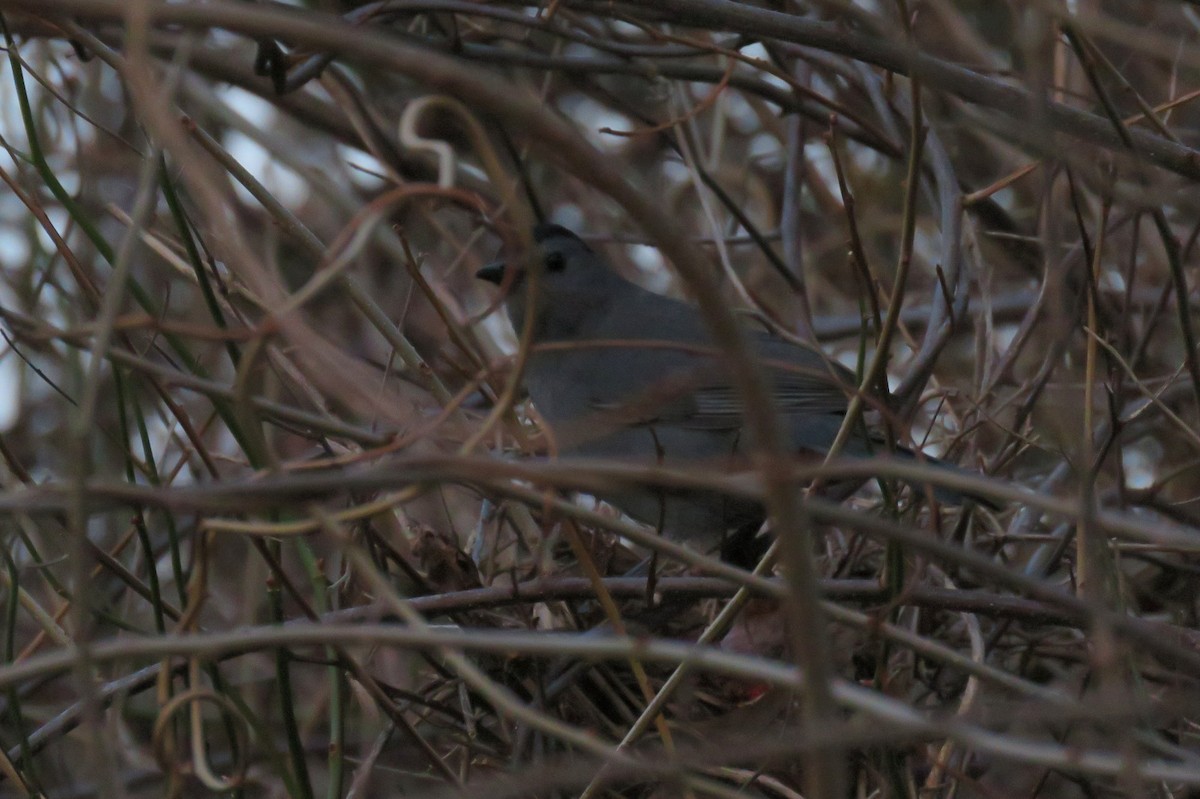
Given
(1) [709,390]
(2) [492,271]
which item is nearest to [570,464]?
(1) [709,390]

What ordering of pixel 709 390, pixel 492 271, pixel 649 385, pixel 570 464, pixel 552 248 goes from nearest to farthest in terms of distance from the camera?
pixel 570 464 → pixel 649 385 → pixel 709 390 → pixel 492 271 → pixel 552 248

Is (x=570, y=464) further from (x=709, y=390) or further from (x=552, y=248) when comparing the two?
(x=552, y=248)

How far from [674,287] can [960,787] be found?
322cm

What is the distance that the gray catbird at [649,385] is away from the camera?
A: 4.33 meters

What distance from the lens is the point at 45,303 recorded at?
15.4 ft

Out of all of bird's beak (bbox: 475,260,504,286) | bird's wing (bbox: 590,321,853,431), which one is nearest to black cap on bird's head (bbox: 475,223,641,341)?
bird's beak (bbox: 475,260,504,286)

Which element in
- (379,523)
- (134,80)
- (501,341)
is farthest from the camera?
(501,341)

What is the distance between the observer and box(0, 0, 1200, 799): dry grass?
1.62 m

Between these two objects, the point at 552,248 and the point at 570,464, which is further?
the point at 552,248

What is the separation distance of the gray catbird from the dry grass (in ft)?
0.85

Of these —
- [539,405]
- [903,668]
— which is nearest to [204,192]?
[903,668]

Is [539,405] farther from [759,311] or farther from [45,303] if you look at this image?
[45,303]

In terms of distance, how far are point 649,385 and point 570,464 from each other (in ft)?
8.97

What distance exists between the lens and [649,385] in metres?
4.34
